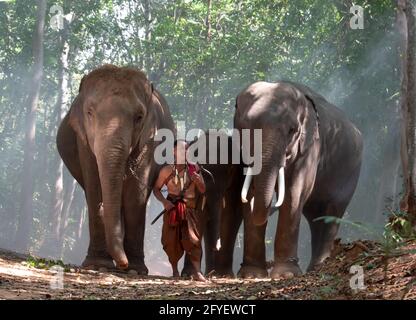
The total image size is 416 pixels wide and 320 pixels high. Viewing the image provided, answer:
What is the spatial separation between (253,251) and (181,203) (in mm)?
1536

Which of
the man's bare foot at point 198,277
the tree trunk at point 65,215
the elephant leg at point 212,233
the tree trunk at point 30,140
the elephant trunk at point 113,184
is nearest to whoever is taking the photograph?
the elephant trunk at point 113,184

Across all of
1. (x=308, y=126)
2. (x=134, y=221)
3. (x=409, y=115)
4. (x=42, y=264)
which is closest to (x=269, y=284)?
(x=409, y=115)

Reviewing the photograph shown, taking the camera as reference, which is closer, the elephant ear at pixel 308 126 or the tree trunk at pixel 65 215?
the elephant ear at pixel 308 126

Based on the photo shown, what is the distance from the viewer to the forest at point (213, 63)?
2788 centimetres

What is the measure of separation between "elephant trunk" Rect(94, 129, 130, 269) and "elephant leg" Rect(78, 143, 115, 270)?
3.96ft

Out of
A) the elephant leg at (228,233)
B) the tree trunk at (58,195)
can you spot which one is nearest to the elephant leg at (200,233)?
the elephant leg at (228,233)

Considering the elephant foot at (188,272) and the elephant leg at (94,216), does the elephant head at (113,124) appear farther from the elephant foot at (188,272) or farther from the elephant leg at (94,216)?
the elephant foot at (188,272)

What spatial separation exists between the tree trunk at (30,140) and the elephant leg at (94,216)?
1908cm

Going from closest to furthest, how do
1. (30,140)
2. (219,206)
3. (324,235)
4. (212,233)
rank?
(219,206) → (212,233) → (324,235) → (30,140)

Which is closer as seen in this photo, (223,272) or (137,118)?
(137,118)

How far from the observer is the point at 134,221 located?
13273 millimetres

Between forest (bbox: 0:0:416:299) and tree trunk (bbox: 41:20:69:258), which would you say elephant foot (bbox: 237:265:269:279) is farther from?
tree trunk (bbox: 41:20:69:258)

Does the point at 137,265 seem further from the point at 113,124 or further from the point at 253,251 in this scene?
the point at 113,124
